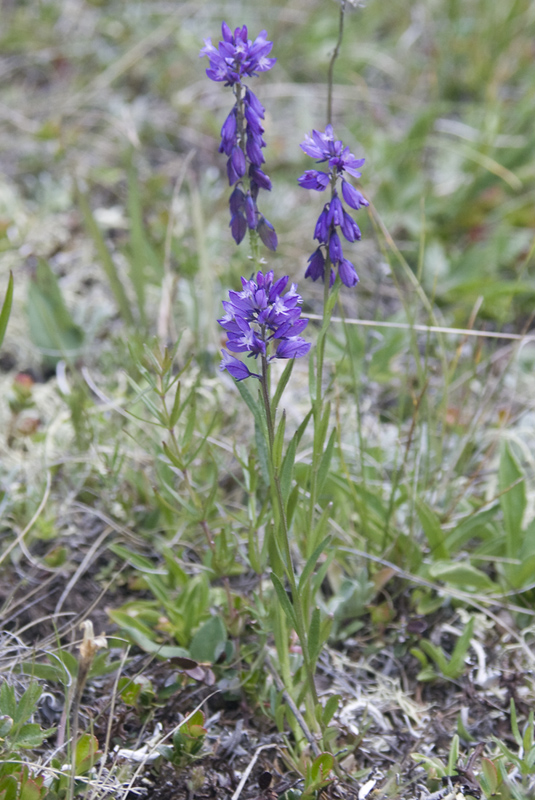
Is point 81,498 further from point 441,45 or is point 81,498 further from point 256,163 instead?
point 441,45

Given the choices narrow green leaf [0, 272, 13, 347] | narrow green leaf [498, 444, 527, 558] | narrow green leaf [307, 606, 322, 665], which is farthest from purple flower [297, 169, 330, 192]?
narrow green leaf [498, 444, 527, 558]

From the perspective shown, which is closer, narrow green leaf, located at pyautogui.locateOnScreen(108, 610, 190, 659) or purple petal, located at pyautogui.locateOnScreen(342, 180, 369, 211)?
purple petal, located at pyautogui.locateOnScreen(342, 180, 369, 211)

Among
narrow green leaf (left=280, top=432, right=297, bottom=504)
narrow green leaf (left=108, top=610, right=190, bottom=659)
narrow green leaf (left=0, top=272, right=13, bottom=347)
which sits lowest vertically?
narrow green leaf (left=108, top=610, right=190, bottom=659)

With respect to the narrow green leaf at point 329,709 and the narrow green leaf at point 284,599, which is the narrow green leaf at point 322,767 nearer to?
the narrow green leaf at point 329,709

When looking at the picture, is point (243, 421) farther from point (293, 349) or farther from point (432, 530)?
point (293, 349)

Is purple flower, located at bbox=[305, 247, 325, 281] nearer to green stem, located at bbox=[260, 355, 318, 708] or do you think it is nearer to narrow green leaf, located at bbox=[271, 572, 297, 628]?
green stem, located at bbox=[260, 355, 318, 708]
